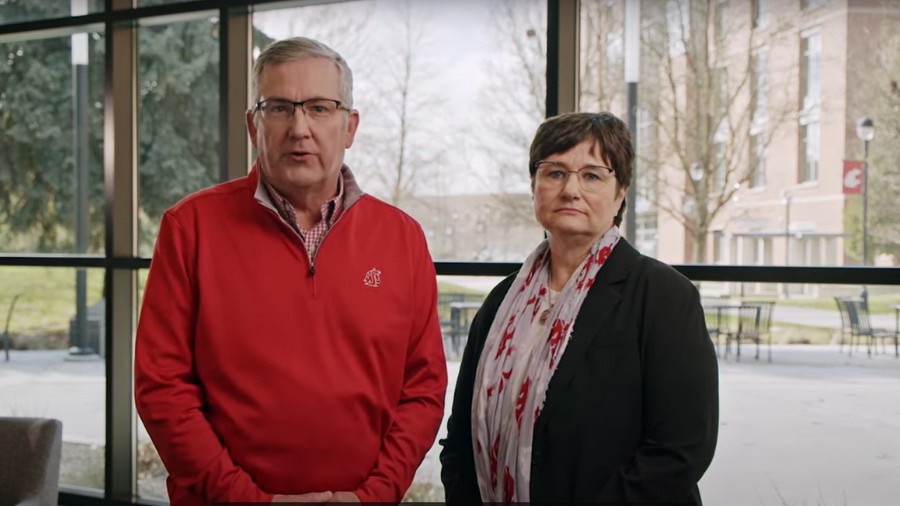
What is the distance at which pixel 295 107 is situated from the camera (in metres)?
1.62

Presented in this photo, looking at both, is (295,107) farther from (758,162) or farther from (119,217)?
(119,217)

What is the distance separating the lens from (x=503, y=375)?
5.64ft

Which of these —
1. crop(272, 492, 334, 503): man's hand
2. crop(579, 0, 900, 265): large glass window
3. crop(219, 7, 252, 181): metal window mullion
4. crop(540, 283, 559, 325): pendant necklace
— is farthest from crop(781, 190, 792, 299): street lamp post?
crop(219, 7, 252, 181): metal window mullion

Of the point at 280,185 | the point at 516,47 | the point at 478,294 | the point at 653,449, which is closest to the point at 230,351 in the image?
the point at 280,185

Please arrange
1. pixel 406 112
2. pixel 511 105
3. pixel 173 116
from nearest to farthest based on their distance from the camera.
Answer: pixel 511 105, pixel 406 112, pixel 173 116

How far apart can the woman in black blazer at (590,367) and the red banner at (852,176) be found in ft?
4.04

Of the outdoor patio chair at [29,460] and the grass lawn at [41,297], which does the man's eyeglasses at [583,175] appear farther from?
the grass lawn at [41,297]

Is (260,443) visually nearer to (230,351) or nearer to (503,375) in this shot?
(230,351)

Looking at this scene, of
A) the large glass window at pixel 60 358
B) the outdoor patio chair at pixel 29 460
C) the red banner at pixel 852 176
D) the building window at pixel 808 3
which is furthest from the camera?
the large glass window at pixel 60 358

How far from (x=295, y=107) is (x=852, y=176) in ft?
6.46

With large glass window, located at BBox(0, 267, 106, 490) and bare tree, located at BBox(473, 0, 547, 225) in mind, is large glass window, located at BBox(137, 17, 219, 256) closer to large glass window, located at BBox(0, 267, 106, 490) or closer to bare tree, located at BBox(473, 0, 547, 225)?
large glass window, located at BBox(0, 267, 106, 490)

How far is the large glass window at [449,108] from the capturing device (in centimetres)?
297

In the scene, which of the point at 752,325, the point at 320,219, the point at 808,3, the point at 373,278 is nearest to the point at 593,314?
the point at 373,278

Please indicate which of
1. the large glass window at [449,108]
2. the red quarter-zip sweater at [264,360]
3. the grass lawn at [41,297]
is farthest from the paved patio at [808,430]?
the grass lawn at [41,297]
